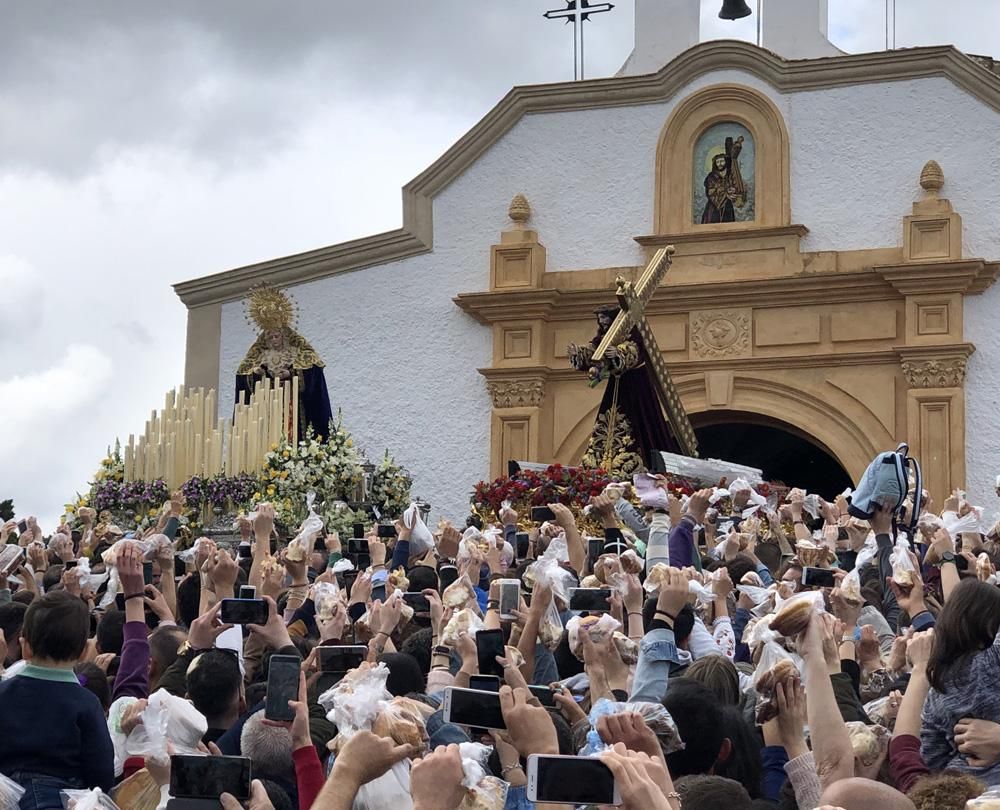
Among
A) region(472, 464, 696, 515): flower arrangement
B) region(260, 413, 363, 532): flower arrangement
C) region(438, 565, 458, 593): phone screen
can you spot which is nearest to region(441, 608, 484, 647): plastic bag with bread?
region(438, 565, 458, 593): phone screen

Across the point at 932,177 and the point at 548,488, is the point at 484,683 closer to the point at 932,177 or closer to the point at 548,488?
the point at 548,488

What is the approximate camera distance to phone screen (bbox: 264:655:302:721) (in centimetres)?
436

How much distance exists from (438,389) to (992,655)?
670 inches

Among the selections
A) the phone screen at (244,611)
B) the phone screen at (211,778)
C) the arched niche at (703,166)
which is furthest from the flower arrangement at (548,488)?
the phone screen at (211,778)

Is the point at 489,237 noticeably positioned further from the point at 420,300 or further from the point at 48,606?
the point at 48,606

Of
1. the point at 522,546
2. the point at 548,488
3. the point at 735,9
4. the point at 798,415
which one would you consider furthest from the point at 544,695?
the point at 735,9

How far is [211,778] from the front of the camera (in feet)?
12.7

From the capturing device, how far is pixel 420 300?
21.9 meters

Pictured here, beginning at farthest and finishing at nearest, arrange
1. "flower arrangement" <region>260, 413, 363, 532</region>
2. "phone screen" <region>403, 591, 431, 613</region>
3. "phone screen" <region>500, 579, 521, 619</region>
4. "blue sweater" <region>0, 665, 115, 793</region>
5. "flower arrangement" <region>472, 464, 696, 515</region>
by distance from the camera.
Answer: "flower arrangement" <region>260, 413, 363, 532</region> < "flower arrangement" <region>472, 464, 696, 515</region> < "phone screen" <region>403, 591, 431, 613</region> < "phone screen" <region>500, 579, 521, 619</region> < "blue sweater" <region>0, 665, 115, 793</region>

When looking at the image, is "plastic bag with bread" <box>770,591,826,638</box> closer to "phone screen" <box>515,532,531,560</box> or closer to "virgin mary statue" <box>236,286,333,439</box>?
"phone screen" <box>515,532,531,560</box>

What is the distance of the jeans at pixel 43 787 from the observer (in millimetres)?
4852

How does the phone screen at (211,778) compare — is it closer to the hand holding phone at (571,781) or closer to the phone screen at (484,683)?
the hand holding phone at (571,781)

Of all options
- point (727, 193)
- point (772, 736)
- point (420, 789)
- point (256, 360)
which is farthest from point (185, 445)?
point (420, 789)

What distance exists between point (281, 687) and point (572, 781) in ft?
4.02
